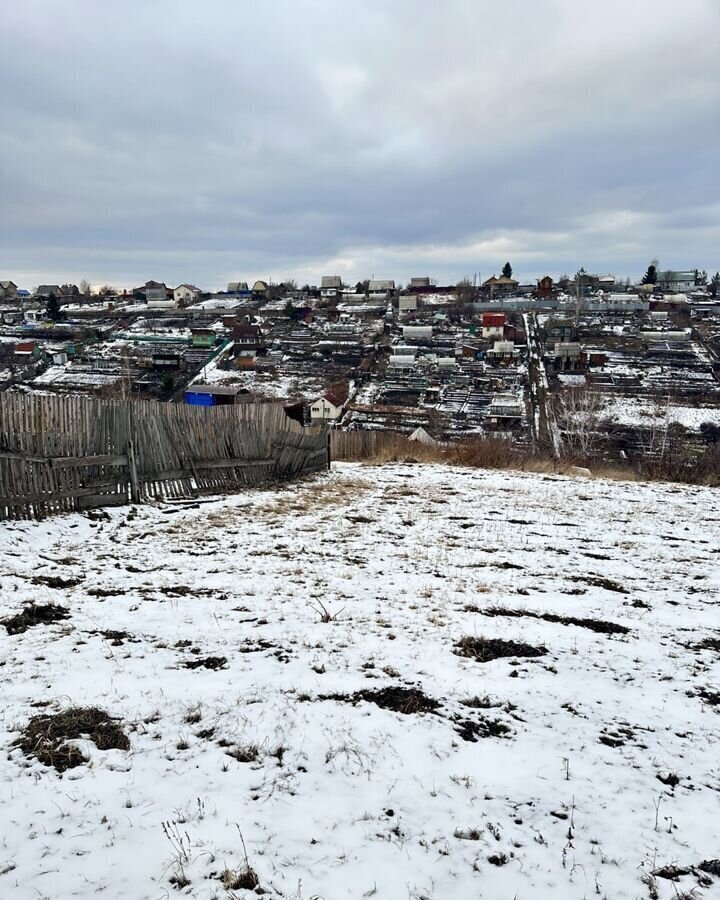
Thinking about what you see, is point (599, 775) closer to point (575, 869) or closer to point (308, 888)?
point (575, 869)

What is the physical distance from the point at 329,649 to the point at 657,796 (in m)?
2.57

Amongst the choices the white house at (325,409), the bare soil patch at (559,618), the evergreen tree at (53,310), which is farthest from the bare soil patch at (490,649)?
the evergreen tree at (53,310)

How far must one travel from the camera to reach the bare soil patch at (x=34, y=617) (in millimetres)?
4715

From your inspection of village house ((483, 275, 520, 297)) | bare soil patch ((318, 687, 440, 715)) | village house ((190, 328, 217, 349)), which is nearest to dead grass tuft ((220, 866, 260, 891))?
bare soil patch ((318, 687, 440, 715))

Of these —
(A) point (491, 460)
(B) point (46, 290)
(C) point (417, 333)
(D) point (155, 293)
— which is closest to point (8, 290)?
(B) point (46, 290)

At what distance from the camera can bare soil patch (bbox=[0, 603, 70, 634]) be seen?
186 inches

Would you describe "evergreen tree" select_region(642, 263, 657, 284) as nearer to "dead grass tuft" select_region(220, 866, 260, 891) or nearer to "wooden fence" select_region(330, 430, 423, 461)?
"wooden fence" select_region(330, 430, 423, 461)

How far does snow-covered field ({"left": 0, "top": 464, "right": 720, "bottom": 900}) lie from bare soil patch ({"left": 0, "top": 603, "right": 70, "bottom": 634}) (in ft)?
0.34

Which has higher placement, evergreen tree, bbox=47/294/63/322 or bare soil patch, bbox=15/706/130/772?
evergreen tree, bbox=47/294/63/322

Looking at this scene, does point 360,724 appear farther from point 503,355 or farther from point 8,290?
point 8,290

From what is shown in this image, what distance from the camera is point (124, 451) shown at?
963cm

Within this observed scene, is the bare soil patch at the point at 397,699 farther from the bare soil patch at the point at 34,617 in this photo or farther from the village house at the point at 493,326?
the village house at the point at 493,326

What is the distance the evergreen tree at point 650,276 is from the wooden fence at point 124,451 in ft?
471

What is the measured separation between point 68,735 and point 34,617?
2.11 m
